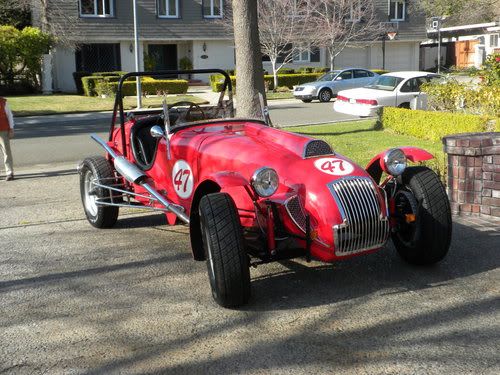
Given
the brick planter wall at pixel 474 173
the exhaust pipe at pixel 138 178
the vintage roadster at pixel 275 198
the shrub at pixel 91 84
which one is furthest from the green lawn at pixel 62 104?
the vintage roadster at pixel 275 198

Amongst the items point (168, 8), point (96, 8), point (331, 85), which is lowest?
point (331, 85)

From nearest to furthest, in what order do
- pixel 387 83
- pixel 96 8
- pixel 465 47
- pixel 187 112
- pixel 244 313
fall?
pixel 244 313, pixel 187 112, pixel 387 83, pixel 96 8, pixel 465 47

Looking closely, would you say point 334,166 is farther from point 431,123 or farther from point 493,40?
point 493,40

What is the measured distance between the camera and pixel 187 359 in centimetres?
402

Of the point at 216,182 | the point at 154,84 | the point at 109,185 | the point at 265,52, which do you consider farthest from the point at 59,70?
the point at 216,182

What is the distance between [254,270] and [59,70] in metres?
33.1

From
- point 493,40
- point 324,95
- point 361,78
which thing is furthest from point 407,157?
point 493,40

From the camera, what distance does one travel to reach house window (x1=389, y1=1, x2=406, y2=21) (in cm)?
4484

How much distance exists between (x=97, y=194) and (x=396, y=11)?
41421 mm

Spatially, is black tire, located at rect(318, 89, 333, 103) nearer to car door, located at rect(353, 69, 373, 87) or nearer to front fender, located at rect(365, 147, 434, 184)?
car door, located at rect(353, 69, 373, 87)

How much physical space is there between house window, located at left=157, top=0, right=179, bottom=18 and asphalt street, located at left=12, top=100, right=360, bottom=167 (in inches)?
543

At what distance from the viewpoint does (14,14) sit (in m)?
36.8

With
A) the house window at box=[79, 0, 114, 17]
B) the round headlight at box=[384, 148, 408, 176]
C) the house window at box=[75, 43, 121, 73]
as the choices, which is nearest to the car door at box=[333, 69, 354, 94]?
the house window at box=[75, 43, 121, 73]

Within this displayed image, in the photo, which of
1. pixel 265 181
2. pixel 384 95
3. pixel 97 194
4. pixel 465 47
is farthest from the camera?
pixel 465 47
